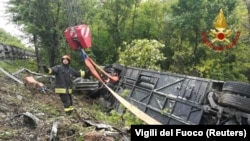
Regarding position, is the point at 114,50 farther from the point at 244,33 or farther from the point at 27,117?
the point at 27,117

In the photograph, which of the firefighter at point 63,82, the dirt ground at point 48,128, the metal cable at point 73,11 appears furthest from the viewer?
the metal cable at point 73,11

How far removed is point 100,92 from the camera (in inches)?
475

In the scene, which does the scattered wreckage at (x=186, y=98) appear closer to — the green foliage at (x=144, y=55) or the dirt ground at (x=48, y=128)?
the dirt ground at (x=48, y=128)

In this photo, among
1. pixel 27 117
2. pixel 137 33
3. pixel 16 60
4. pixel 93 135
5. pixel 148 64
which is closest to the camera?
pixel 93 135

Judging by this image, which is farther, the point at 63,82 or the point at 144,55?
the point at 144,55

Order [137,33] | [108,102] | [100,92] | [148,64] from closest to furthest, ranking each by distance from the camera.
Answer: [108,102], [100,92], [148,64], [137,33]

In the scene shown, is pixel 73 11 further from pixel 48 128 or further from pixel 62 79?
pixel 48 128

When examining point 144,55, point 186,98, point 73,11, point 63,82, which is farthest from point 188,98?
point 73,11

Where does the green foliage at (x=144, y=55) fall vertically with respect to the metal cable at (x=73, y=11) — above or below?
below

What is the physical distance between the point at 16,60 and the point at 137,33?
811 centimetres


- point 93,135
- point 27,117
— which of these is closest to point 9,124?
point 27,117

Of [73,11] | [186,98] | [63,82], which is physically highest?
[73,11]

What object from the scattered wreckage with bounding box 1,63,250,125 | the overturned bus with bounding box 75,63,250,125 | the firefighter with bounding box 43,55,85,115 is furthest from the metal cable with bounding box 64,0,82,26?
the firefighter with bounding box 43,55,85,115

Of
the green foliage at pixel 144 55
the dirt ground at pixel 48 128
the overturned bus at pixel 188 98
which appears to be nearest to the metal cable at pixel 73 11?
the green foliage at pixel 144 55
